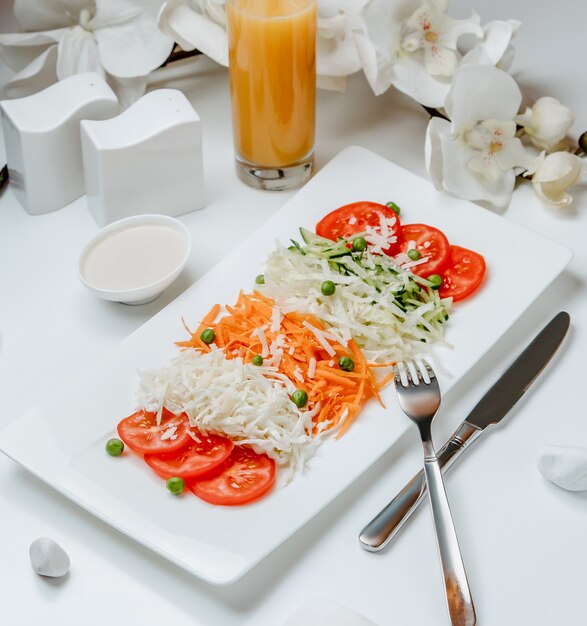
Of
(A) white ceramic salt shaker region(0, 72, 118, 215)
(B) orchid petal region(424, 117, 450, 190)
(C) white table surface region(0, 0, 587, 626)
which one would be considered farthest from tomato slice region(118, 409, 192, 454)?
(B) orchid petal region(424, 117, 450, 190)

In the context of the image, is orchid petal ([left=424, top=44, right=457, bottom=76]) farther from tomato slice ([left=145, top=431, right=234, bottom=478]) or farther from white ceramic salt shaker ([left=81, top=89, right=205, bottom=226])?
tomato slice ([left=145, top=431, right=234, bottom=478])

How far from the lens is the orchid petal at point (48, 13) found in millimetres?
2436

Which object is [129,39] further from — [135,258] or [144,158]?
[135,258]

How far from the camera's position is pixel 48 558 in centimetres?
152

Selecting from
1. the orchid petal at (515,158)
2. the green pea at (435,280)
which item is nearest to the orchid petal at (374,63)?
the orchid petal at (515,158)

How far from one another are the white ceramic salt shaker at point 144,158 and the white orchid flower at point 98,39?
0.28 metres

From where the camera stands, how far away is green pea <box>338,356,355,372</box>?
70.1 inches

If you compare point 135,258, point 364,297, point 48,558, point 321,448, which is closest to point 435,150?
point 364,297

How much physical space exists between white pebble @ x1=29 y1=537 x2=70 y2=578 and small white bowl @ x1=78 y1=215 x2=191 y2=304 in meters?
0.58

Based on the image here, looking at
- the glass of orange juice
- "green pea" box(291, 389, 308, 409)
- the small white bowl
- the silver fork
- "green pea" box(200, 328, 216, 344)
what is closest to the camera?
the silver fork

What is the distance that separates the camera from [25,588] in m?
1.55

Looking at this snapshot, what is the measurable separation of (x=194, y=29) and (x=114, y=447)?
3.86ft

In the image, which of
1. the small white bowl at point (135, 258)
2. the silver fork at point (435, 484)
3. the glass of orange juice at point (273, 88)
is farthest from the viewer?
the glass of orange juice at point (273, 88)

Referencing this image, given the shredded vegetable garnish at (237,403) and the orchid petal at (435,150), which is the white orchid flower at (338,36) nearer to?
the orchid petal at (435,150)
